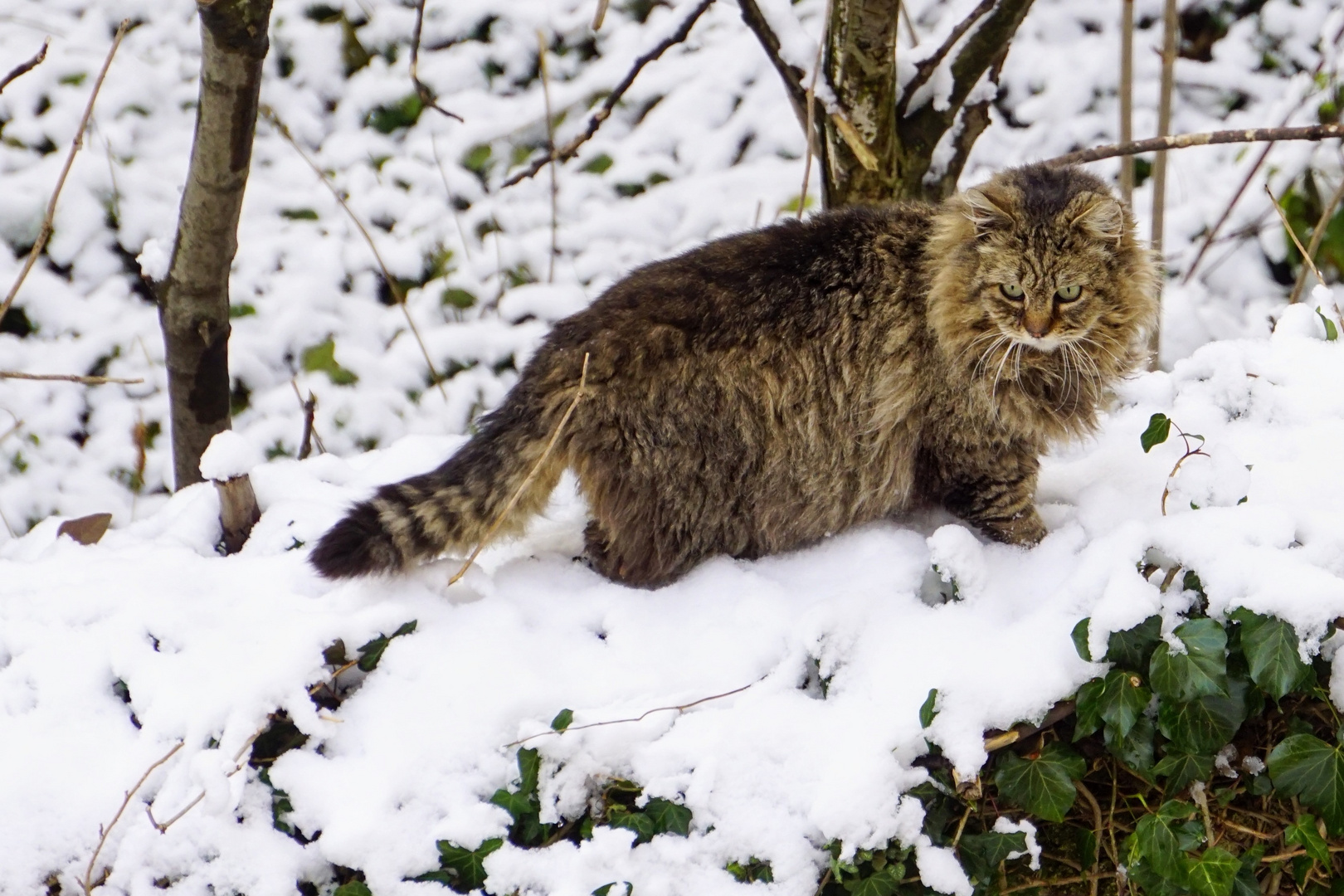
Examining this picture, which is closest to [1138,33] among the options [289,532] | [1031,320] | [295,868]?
[1031,320]

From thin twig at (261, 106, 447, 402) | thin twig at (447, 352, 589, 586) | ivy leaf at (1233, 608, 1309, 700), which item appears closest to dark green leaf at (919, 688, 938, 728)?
ivy leaf at (1233, 608, 1309, 700)

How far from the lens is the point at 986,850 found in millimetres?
1779

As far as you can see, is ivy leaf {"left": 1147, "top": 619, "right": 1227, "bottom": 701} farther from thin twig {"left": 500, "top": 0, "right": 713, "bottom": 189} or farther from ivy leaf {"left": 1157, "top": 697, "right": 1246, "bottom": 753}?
thin twig {"left": 500, "top": 0, "right": 713, "bottom": 189}

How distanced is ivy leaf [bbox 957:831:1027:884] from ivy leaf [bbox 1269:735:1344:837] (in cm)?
43

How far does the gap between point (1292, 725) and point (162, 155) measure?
4.63m

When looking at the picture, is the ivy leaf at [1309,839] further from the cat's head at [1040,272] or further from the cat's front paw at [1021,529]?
the cat's head at [1040,272]

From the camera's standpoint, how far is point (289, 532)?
7.96 ft

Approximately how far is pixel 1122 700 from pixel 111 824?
1.66 metres

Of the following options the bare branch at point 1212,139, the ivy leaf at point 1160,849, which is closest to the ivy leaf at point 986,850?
the ivy leaf at point 1160,849

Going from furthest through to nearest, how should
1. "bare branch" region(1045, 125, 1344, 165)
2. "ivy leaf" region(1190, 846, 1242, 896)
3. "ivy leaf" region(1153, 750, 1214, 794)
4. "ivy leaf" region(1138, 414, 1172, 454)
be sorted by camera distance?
1. "bare branch" region(1045, 125, 1344, 165)
2. "ivy leaf" region(1138, 414, 1172, 454)
3. "ivy leaf" region(1153, 750, 1214, 794)
4. "ivy leaf" region(1190, 846, 1242, 896)

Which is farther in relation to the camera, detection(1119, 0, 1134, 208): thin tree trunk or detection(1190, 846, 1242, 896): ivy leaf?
detection(1119, 0, 1134, 208): thin tree trunk

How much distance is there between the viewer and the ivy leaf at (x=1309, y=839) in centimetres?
171

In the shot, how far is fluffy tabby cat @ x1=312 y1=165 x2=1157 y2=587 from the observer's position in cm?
225

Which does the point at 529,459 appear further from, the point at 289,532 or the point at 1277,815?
the point at 1277,815
